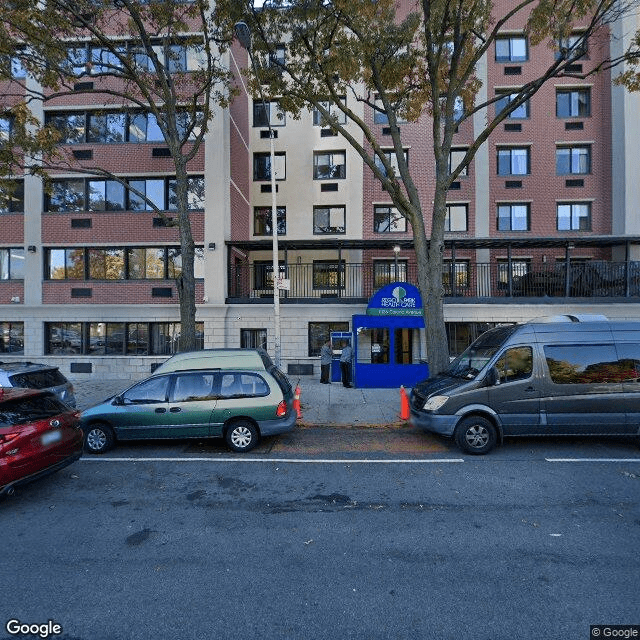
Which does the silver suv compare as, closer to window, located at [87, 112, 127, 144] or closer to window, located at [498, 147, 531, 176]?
window, located at [87, 112, 127, 144]

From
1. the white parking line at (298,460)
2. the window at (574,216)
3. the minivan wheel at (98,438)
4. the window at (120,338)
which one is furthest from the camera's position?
the window at (574,216)

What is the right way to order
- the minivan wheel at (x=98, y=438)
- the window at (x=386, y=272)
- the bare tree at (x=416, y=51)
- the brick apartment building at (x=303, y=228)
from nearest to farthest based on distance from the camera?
the minivan wheel at (x=98, y=438), the bare tree at (x=416, y=51), the brick apartment building at (x=303, y=228), the window at (x=386, y=272)

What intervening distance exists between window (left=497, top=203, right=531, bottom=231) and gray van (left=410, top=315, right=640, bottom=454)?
466 inches

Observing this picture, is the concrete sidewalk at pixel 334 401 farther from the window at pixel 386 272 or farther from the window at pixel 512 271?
the window at pixel 512 271

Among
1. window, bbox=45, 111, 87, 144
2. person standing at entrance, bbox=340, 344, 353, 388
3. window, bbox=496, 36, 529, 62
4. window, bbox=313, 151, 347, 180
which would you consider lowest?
person standing at entrance, bbox=340, 344, 353, 388

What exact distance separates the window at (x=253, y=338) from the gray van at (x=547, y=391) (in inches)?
351

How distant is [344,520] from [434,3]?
10.3 meters

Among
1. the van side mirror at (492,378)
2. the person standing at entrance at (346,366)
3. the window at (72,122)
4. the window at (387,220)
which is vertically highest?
the window at (72,122)

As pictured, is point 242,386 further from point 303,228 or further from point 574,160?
point 574,160

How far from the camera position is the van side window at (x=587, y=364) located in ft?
22.3

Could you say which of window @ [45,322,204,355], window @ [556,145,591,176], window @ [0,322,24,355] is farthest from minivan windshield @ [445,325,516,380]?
window @ [0,322,24,355]

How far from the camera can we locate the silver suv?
7922 millimetres

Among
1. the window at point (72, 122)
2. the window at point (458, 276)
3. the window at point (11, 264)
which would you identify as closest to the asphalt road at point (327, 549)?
the window at point (458, 276)

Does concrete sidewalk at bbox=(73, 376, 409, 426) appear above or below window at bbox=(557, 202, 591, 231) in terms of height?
below
